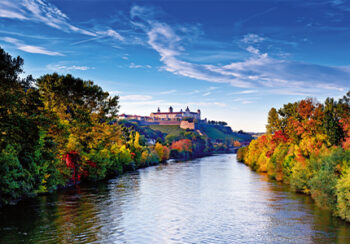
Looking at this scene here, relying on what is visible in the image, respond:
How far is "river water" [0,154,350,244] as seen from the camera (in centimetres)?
3058

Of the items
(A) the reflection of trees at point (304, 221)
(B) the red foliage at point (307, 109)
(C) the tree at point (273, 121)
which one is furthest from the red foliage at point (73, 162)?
(C) the tree at point (273, 121)

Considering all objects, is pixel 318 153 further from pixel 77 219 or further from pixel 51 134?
pixel 51 134

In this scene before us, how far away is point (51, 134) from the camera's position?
56594mm

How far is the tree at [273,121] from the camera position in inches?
3333

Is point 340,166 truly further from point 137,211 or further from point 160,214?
point 137,211

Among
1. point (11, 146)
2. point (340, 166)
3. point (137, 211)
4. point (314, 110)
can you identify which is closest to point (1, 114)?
point (11, 146)

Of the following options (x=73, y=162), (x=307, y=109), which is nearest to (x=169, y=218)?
(x=73, y=162)

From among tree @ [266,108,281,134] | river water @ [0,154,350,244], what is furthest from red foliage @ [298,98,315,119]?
tree @ [266,108,281,134]

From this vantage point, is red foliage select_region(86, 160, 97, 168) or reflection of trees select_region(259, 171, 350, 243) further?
red foliage select_region(86, 160, 97, 168)

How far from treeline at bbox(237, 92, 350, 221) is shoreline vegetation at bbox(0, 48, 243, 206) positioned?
1340 inches

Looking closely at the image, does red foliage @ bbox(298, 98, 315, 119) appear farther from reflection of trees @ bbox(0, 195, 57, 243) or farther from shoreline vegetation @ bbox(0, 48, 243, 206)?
reflection of trees @ bbox(0, 195, 57, 243)

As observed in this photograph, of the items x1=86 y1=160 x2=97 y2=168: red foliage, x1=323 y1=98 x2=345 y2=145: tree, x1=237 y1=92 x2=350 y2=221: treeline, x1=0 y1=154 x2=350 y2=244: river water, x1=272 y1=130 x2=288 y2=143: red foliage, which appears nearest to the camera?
x1=0 y1=154 x2=350 y2=244: river water

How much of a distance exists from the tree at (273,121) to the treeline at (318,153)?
0.40m

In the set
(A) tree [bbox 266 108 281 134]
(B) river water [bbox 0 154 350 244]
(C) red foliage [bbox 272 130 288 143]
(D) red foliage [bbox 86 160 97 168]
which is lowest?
(B) river water [bbox 0 154 350 244]
